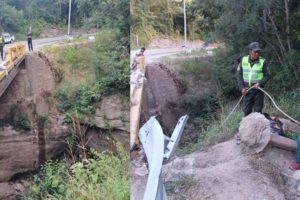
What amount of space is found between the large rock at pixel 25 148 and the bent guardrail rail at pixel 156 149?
1.27m

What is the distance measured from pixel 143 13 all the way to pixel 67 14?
969 millimetres

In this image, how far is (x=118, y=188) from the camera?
1.83 m

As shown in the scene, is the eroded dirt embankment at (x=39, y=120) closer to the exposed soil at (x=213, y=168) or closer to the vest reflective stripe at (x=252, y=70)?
the exposed soil at (x=213, y=168)

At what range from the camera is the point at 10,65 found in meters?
2.50

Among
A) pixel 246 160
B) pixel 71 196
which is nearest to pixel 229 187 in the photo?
pixel 246 160

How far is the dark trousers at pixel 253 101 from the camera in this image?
156 cm

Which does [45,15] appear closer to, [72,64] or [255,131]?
[72,64]

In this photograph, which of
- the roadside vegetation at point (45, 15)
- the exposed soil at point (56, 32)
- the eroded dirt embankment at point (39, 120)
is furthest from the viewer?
the eroded dirt embankment at point (39, 120)

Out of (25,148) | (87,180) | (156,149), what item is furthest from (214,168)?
(25,148)

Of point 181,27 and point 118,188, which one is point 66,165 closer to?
point 118,188

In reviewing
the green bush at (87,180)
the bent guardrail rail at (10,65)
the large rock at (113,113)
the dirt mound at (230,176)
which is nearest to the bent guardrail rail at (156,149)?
the dirt mound at (230,176)

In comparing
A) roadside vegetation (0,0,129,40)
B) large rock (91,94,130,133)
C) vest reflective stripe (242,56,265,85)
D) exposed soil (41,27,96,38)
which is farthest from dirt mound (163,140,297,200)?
exposed soil (41,27,96,38)

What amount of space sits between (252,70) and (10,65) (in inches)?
64.8

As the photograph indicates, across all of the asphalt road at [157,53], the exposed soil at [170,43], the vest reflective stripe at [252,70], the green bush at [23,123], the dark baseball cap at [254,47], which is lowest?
the green bush at [23,123]
